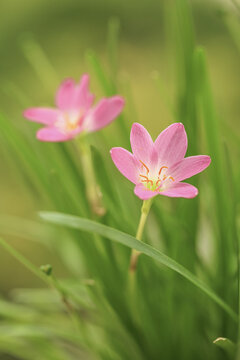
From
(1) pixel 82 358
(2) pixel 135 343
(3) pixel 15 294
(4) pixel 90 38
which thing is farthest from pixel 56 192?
(4) pixel 90 38

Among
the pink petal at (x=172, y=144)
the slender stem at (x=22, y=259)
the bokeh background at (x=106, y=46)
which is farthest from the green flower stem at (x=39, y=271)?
the bokeh background at (x=106, y=46)

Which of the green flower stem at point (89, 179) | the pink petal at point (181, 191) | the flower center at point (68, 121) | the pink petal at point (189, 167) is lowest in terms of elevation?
the pink petal at point (181, 191)

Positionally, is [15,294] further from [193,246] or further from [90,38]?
[90,38]

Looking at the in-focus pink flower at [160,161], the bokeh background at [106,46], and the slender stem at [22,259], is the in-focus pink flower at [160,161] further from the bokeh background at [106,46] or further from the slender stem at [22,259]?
the bokeh background at [106,46]

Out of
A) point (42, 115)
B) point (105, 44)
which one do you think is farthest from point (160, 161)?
point (105, 44)

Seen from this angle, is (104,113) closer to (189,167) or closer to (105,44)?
(189,167)

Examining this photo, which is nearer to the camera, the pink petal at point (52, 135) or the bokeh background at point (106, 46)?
the pink petal at point (52, 135)
